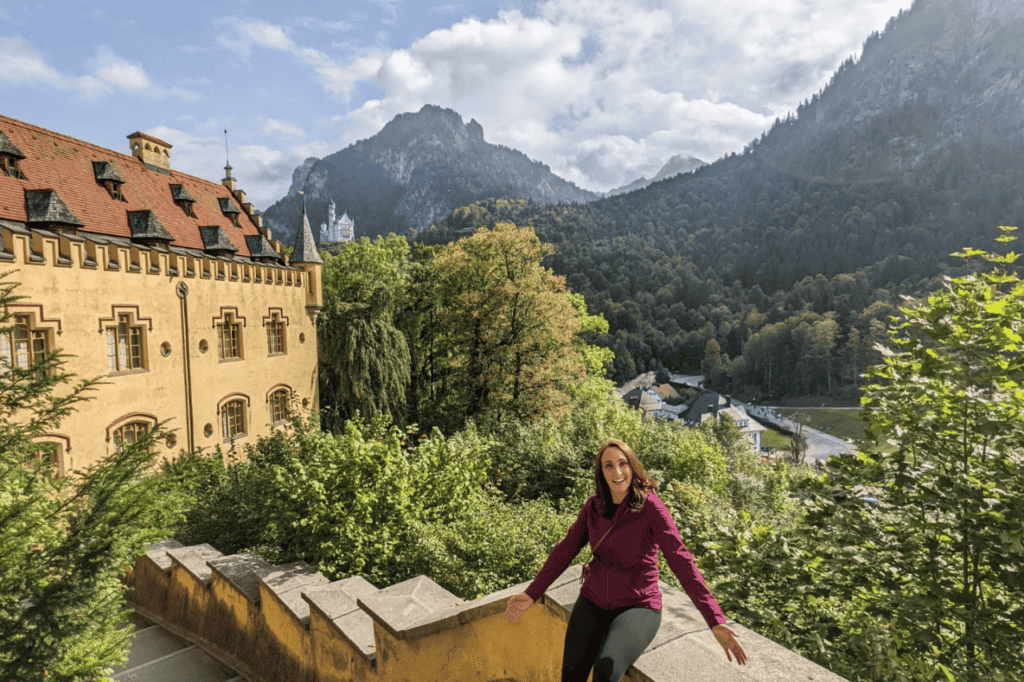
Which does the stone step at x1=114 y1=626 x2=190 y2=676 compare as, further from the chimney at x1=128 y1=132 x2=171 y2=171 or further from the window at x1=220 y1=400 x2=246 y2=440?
the chimney at x1=128 y1=132 x2=171 y2=171

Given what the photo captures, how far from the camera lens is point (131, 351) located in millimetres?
14352

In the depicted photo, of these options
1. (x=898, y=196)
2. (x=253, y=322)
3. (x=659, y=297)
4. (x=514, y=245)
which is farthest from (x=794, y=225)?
(x=253, y=322)

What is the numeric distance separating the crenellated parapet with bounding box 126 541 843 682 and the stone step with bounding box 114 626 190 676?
0.15 meters

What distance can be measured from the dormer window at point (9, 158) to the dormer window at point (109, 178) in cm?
235

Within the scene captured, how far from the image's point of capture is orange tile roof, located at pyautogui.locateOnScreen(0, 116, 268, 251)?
13766 mm

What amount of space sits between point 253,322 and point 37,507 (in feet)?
50.8

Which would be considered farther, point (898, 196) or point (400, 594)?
point (898, 196)

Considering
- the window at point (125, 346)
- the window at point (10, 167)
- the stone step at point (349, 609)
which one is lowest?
the stone step at point (349, 609)

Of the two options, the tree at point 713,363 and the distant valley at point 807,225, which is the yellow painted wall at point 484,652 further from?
the tree at point 713,363

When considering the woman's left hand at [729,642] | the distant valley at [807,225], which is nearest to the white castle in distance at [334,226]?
the distant valley at [807,225]

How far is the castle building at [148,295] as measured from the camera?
12430mm

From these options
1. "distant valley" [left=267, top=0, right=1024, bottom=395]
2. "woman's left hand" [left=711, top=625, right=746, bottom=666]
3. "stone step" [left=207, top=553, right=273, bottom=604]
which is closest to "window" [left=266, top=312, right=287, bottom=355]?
"stone step" [left=207, top=553, right=273, bottom=604]

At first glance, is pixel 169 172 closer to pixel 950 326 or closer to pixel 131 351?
pixel 131 351

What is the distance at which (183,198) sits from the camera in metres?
18.6
